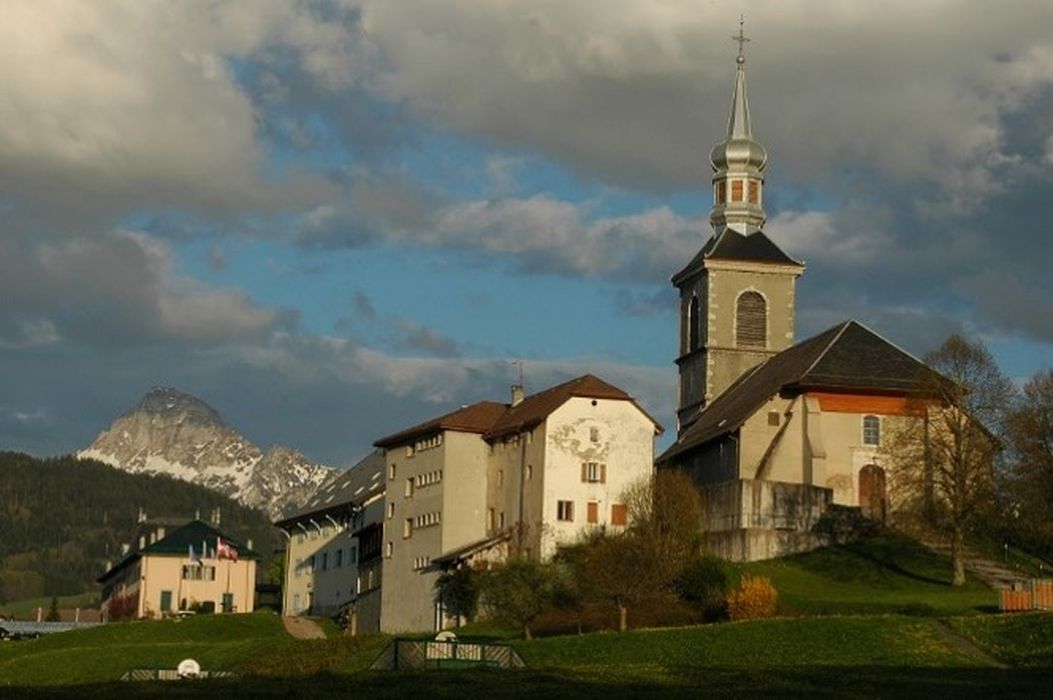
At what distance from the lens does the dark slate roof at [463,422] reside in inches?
3890

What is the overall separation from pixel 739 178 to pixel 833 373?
32873 millimetres

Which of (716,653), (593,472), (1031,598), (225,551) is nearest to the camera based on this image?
(716,653)

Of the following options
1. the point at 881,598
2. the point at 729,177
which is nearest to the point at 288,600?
the point at 729,177

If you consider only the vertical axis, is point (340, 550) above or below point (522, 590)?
above

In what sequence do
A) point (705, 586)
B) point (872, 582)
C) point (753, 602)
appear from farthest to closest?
point (872, 582), point (705, 586), point (753, 602)

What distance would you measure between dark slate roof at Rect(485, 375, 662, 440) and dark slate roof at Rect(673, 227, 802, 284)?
86.2 feet

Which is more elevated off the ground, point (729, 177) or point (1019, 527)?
point (729, 177)

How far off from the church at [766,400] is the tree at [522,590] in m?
9.76

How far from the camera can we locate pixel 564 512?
9175 centimetres

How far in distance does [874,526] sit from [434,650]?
137ft

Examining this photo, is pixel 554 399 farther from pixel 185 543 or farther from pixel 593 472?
pixel 185 543

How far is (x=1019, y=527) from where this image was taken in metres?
85.9

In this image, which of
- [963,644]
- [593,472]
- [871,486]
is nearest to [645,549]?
[593,472]

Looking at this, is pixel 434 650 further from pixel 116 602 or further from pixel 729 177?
pixel 116 602
